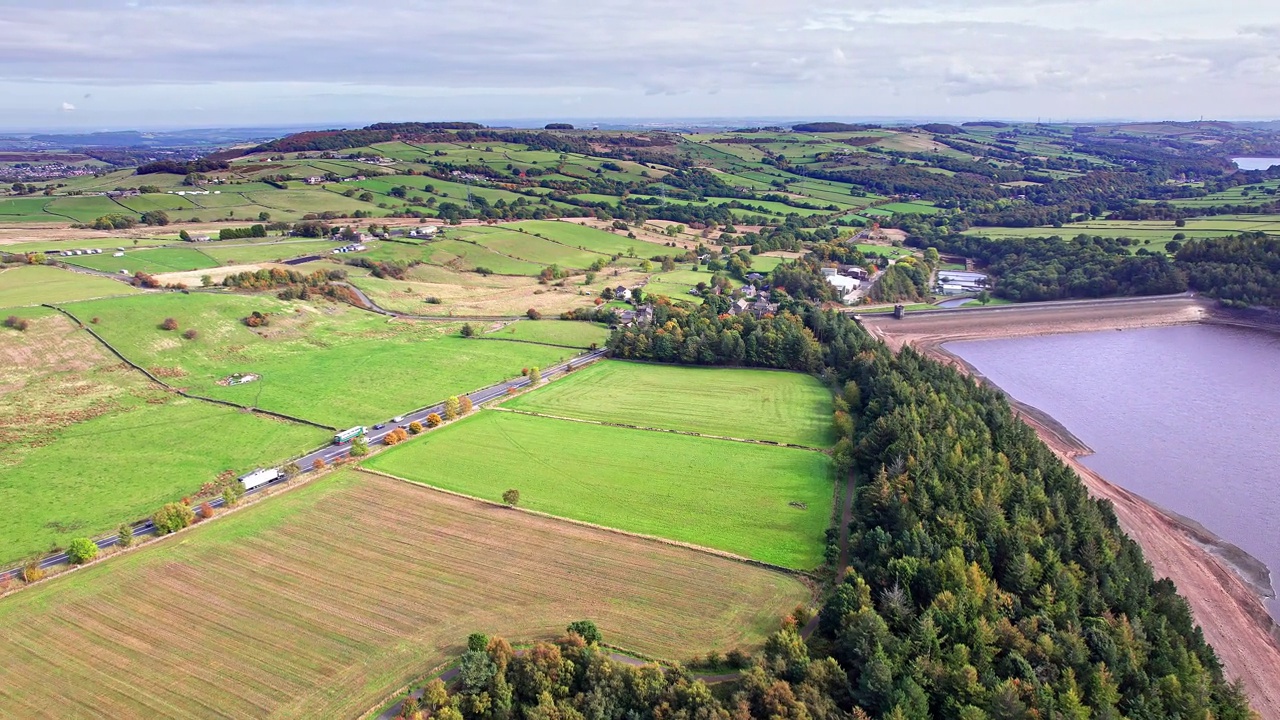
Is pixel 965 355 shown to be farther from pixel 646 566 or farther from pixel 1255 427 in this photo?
pixel 646 566

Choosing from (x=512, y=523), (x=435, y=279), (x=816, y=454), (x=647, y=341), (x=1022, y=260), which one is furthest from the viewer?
(x=1022, y=260)

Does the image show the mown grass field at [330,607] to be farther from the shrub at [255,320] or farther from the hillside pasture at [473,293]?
the hillside pasture at [473,293]

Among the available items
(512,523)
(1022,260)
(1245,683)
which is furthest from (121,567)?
(1022,260)

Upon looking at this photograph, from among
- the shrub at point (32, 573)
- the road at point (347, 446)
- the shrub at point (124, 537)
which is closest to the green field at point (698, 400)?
the road at point (347, 446)

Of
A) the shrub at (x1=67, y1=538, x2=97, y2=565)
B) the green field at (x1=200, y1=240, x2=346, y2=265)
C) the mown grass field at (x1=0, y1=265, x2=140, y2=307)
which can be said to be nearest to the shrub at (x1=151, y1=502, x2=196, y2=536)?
the shrub at (x1=67, y1=538, x2=97, y2=565)

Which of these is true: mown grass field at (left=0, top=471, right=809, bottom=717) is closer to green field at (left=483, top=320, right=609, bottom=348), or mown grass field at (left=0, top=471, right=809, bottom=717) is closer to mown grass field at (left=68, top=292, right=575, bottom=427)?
mown grass field at (left=68, top=292, right=575, bottom=427)

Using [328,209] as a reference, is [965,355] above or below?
below
